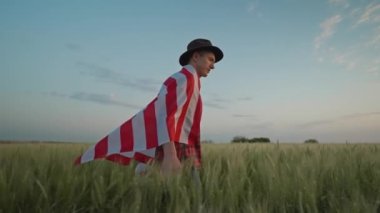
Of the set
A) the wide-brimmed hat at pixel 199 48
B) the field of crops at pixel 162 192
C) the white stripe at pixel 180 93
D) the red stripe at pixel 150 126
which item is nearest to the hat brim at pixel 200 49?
the wide-brimmed hat at pixel 199 48

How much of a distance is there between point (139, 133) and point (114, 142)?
175 mm

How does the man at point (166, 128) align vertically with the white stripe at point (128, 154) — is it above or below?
above

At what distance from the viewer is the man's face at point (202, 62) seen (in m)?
2.77

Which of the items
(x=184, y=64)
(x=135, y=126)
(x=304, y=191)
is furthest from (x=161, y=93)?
(x=304, y=191)

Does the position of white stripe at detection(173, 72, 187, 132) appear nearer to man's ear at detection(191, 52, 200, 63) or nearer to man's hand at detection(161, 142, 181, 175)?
man's hand at detection(161, 142, 181, 175)

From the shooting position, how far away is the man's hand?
7.21 ft

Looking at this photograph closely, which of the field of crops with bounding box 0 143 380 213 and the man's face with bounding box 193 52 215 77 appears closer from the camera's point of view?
the field of crops with bounding box 0 143 380 213

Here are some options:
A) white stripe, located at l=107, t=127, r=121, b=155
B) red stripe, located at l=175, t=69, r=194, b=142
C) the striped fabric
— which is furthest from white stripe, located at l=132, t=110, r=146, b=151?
red stripe, located at l=175, t=69, r=194, b=142

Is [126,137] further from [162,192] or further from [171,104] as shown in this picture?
[162,192]

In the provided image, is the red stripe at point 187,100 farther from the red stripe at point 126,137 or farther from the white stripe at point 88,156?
the white stripe at point 88,156

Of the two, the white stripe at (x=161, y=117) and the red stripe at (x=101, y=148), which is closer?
the white stripe at (x=161, y=117)

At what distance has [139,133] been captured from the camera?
254 centimetres

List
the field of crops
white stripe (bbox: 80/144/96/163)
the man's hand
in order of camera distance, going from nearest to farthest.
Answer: the field of crops < the man's hand < white stripe (bbox: 80/144/96/163)

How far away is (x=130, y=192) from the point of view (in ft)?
5.40
